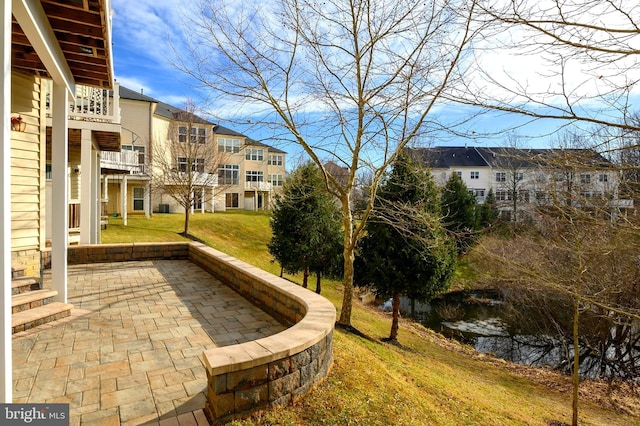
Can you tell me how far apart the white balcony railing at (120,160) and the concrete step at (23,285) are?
10.7 metres

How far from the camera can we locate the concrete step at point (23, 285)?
5375 mm

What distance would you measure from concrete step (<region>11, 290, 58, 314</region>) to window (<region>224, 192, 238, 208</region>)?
30.3 meters

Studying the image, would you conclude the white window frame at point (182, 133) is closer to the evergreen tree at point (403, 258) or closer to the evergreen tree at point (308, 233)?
the evergreen tree at point (308, 233)

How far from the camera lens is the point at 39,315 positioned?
4824 mm

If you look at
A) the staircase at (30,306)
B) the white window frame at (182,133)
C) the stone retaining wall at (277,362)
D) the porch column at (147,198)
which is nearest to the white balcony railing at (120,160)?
the white window frame at (182,133)

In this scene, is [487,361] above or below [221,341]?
below

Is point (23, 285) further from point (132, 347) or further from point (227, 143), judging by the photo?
point (227, 143)

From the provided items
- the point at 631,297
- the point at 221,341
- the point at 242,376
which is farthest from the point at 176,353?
the point at 631,297

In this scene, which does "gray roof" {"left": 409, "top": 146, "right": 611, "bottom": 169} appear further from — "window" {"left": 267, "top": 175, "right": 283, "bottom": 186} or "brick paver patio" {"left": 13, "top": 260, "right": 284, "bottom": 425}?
"window" {"left": 267, "top": 175, "right": 283, "bottom": 186}

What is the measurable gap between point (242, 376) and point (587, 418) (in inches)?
356

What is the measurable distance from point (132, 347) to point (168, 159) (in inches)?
922

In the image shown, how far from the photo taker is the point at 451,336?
1442 cm

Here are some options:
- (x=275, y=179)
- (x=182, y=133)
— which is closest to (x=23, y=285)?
(x=182, y=133)

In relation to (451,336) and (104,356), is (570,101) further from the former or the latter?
(451,336)
